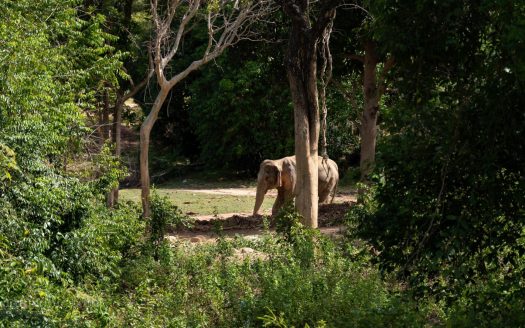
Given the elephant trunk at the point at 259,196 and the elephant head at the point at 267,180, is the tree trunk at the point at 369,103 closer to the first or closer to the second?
the elephant head at the point at 267,180

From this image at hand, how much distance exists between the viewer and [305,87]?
49.0 ft

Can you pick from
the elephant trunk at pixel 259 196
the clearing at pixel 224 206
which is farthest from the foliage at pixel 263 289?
the elephant trunk at pixel 259 196

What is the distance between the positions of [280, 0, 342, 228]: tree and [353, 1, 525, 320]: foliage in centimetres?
633

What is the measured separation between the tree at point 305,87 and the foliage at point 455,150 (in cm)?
633

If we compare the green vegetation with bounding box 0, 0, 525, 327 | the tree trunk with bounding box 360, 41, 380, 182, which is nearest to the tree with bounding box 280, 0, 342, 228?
the green vegetation with bounding box 0, 0, 525, 327

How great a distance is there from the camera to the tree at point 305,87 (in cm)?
1464

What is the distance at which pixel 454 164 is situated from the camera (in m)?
7.89

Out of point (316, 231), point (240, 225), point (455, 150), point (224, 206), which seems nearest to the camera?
point (455, 150)

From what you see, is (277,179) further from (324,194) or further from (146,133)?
(146,133)

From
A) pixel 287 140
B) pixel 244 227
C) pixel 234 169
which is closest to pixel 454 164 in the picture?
pixel 244 227

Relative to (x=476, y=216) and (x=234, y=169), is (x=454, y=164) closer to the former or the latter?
(x=476, y=216)

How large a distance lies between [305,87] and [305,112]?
0.41m

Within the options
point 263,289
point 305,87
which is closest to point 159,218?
point 305,87

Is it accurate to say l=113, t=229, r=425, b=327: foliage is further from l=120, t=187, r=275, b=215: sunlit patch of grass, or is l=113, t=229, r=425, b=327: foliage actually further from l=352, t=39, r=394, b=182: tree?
l=120, t=187, r=275, b=215: sunlit patch of grass
